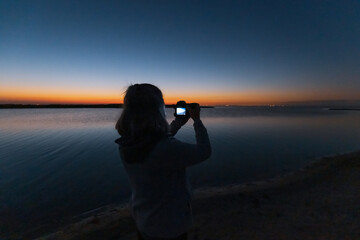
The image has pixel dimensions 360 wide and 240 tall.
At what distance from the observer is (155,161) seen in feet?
4.40

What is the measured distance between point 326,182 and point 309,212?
3.51 meters

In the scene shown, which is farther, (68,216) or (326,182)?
(326,182)

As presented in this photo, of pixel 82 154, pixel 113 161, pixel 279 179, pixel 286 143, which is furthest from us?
pixel 286 143

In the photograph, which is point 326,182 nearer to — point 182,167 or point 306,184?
point 306,184

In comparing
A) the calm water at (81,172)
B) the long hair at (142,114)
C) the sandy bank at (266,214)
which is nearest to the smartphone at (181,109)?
the long hair at (142,114)

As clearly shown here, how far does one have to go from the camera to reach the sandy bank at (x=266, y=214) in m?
4.40

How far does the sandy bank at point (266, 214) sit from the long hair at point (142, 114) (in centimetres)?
383

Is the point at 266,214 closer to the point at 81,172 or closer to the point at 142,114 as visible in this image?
the point at 142,114

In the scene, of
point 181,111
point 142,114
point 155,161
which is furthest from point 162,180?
point 181,111

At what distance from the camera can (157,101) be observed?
152 centimetres

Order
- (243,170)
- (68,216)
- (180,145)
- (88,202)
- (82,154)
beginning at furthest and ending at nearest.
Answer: (82,154), (243,170), (88,202), (68,216), (180,145)

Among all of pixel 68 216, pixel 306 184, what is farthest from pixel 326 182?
pixel 68 216

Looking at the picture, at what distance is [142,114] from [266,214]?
5.31 meters

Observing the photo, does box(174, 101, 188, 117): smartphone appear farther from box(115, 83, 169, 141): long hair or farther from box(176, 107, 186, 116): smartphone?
box(115, 83, 169, 141): long hair
